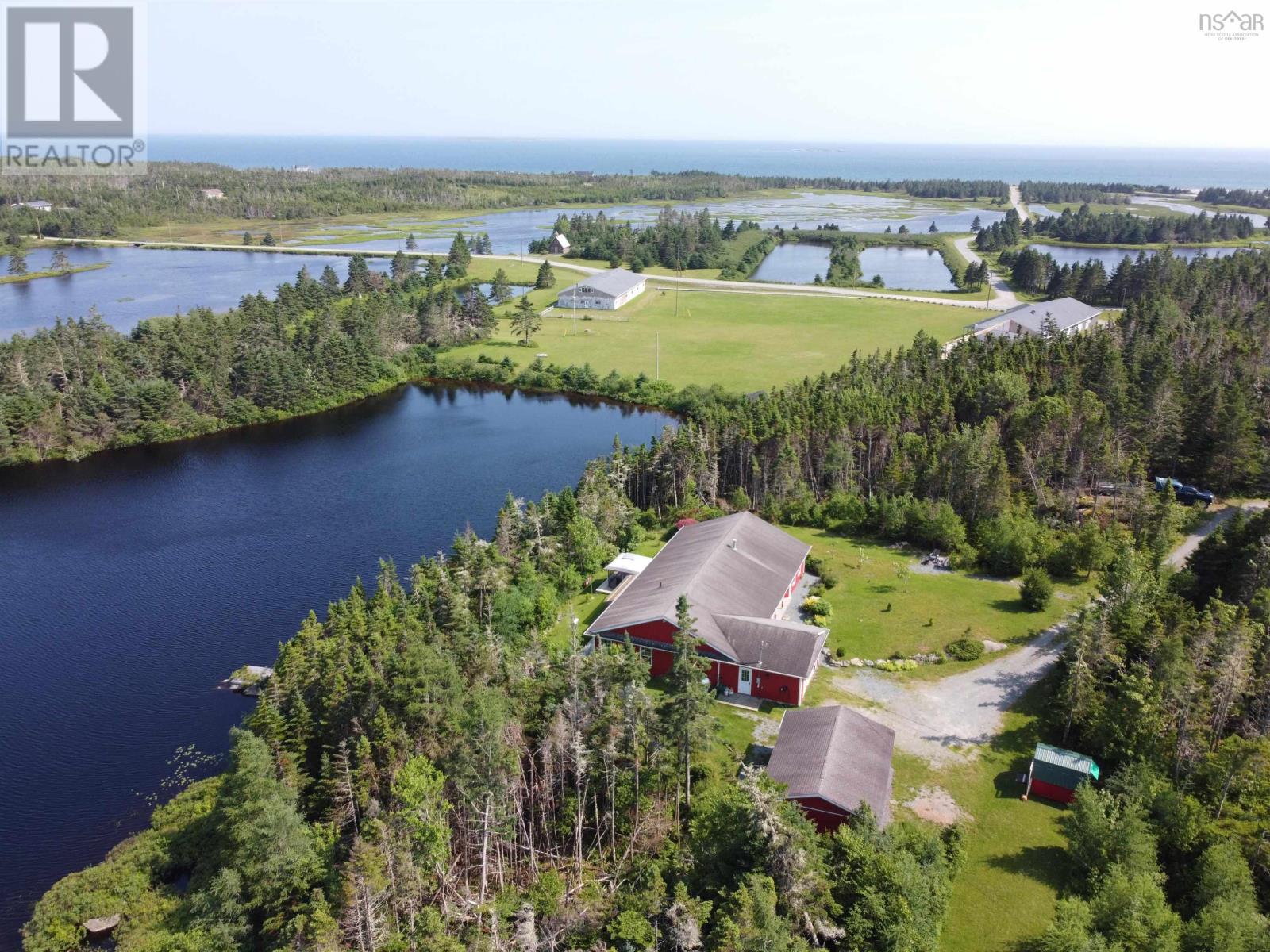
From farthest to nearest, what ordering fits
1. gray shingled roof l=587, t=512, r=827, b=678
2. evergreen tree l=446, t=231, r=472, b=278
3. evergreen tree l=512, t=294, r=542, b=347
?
evergreen tree l=446, t=231, r=472, b=278
evergreen tree l=512, t=294, r=542, b=347
gray shingled roof l=587, t=512, r=827, b=678

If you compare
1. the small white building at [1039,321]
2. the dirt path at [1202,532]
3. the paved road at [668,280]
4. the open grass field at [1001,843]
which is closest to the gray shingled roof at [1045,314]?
the small white building at [1039,321]

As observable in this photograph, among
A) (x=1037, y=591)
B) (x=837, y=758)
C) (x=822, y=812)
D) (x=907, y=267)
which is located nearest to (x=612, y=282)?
(x=907, y=267)

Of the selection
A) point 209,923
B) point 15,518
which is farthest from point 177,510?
point 209,923

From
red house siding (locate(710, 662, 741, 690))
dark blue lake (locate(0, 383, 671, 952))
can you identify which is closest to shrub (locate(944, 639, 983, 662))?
red house siding (locate(710, 662, 741, 690))

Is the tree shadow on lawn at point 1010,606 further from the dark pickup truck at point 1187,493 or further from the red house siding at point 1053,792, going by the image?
the dark pickup truck at point 1187,493

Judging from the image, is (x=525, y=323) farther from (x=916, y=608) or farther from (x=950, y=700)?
(x=950, y=700)

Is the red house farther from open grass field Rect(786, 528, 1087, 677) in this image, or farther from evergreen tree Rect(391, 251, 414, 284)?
evergreen tree Rect(391, 251, 414, 284)
